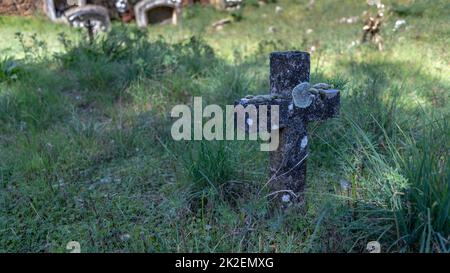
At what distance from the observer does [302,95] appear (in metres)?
1.94

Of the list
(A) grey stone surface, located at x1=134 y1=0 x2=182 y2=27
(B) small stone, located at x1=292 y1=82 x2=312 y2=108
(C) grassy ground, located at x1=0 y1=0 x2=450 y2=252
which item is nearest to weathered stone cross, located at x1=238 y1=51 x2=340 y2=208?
(B) small stone, located at x1=292 y1=82 x2=312 y2=108

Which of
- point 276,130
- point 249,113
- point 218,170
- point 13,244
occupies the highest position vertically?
point 249,113

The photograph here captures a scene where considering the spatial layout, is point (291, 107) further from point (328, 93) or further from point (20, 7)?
point (20, 7)

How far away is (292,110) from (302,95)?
9 centimetres

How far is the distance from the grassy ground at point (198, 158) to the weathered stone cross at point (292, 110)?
116 mm

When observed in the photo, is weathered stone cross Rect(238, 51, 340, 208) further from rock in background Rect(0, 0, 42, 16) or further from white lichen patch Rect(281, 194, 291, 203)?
rock in background Rect(0, 0, 42, 16)

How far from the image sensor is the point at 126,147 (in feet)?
9.62

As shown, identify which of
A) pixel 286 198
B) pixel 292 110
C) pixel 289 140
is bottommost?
pixel 286 198

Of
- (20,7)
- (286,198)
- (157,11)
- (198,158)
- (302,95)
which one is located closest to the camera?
(302,95)

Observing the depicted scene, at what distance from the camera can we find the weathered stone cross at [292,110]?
6.32 ft

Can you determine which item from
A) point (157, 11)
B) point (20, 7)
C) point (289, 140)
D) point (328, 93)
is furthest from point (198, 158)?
point (157, 11)
